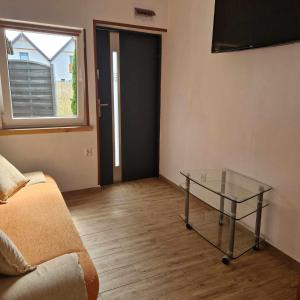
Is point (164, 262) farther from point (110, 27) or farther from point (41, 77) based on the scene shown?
point (110, 27)

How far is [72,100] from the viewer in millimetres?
3199

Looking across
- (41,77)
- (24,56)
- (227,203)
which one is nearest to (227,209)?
(227,203)

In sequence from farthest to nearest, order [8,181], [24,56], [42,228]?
[24,56]
[8,181]
[42,228]

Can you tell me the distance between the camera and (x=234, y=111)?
8.06 feet

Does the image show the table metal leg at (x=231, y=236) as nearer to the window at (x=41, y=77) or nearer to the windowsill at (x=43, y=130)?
the windowsill at (x=43, y=130)

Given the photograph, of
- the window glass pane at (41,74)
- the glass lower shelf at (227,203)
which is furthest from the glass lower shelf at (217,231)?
the window glass pane at (41,74)

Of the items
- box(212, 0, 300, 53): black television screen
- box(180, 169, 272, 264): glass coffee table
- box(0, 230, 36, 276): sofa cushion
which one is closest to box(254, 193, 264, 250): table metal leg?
box(180, 169, 272, 264): glass coffee table

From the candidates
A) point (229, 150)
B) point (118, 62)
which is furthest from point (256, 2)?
point (118, 62)

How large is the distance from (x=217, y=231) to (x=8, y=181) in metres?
1.93

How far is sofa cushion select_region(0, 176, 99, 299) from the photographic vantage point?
1.45m

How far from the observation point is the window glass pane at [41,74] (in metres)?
2.85

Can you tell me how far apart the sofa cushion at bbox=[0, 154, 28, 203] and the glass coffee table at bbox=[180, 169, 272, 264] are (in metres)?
1.52

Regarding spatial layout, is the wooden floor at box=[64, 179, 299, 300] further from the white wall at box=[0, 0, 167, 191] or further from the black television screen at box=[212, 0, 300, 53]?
the black television screen at box=[212, 0, 300, 53]

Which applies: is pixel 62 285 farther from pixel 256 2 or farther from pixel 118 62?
pixel 118 62
